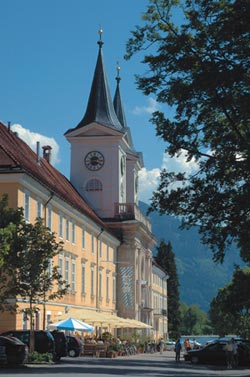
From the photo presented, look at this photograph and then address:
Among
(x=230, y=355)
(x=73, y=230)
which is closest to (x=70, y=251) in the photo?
(x=73, y=230)

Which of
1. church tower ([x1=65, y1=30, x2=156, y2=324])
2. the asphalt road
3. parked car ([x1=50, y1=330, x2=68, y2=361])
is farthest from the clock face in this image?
the asphalt road

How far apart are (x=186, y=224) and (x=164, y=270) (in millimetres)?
85964

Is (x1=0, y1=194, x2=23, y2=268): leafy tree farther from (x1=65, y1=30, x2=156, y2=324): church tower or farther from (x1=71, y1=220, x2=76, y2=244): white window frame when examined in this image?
(x1=65, y1=30, x2=156, y2=324): church tower

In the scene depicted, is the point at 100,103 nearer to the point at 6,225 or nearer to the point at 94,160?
the point at 94,160

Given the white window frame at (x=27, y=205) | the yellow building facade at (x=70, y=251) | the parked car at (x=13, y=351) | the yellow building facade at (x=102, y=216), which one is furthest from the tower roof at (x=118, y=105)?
the parked car at (x=13, y=351)

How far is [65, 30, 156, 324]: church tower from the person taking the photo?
75.1 meters

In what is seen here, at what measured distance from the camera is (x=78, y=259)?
184 ft

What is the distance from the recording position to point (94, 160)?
3019 inches

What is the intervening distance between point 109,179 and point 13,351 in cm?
4816

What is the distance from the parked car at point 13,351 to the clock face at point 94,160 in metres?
48.1

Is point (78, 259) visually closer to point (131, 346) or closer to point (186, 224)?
point (131, 346)

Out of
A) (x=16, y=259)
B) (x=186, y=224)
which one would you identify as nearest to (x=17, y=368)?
(x=16, y=259)

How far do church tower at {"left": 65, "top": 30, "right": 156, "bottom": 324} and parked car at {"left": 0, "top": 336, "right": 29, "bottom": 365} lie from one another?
44423mm

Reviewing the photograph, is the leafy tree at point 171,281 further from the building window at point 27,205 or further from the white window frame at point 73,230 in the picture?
the building window at point 27,205
